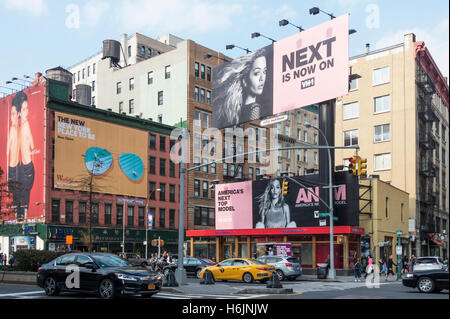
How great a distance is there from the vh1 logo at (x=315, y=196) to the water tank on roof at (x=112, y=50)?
56.9 m

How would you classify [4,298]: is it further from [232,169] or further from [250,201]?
[232,169]

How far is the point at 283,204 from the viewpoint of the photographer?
163 ft

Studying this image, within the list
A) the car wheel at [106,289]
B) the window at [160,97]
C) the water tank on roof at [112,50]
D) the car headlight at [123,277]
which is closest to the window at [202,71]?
the window at [160,97]

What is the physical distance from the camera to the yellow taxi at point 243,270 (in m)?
32.3

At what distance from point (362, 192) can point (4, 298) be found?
3487 centimetres

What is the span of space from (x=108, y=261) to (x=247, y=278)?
1372 centimetres

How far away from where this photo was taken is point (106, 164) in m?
70.6

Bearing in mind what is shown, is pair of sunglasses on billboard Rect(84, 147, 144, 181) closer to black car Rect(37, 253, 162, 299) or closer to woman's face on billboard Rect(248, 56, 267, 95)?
woman's face on billboard Rect(248, 56, 267, 95)

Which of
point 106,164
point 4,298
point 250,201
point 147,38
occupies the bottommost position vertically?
point 4,298

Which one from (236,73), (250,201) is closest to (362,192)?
(250,201)

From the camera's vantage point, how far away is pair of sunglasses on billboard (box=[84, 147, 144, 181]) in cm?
6888

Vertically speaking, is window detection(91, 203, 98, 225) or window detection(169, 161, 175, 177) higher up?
window detection(169, 161, 175, 177)

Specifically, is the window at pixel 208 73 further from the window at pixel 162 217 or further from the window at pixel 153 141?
the window at pixel 162 217

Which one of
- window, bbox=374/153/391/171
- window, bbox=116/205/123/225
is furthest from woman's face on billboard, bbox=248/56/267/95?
window, bbox=116/205/123/225
